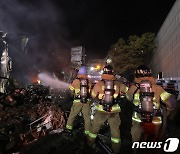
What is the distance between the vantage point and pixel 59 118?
7.41 metres

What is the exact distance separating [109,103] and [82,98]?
130 cm

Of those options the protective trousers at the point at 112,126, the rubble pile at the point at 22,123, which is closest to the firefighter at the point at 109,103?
the protective trousers at the point at 112,126

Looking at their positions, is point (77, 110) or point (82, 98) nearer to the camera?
point (82, 98)

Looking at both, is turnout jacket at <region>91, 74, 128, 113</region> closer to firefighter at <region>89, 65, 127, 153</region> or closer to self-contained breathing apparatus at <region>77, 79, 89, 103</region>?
firefighter at <region>89, 65, 127, 153</region>

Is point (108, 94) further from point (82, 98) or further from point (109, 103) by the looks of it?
point (82, 98)

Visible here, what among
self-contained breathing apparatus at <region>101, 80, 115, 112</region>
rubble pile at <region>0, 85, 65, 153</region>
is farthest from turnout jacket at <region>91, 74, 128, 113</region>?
rubble pile at <region>0, 85, 65, 153</region>

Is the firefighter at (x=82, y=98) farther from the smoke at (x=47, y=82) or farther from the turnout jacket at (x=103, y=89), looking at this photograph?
the smoke at (x=47, y=82)

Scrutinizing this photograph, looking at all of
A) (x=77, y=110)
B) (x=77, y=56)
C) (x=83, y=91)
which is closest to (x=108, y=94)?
(x=83, y=91)

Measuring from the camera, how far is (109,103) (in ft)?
16.4

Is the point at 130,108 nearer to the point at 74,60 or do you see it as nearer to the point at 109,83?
the point at 109,83

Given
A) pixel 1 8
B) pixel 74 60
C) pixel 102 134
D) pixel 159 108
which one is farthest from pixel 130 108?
pixel 74 60

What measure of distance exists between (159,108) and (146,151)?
832mm

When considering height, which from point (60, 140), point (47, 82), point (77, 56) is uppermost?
point (77, 56)

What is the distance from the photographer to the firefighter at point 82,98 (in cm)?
610
